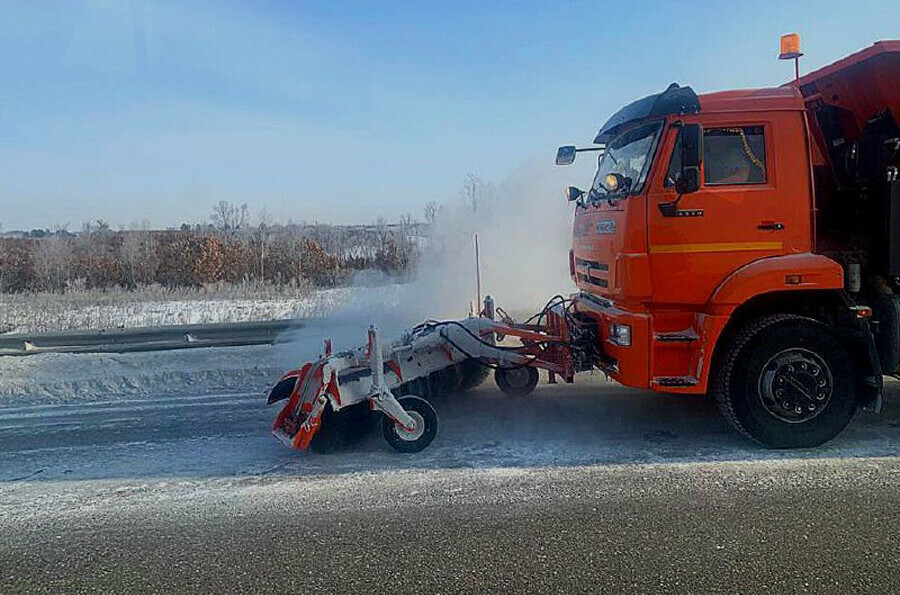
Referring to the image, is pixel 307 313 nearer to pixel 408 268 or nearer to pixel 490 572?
pixel 408 268

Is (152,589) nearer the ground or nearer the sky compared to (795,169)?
nearer the ground

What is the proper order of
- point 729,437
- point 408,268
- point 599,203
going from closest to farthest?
point 729,437
point 599,203
point 408,268

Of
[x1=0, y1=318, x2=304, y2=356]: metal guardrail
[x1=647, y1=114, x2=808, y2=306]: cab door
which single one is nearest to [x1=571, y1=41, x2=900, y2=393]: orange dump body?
[x1=647, y1=114, x2=808, y2=306]: cab door

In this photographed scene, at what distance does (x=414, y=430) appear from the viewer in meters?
5.56

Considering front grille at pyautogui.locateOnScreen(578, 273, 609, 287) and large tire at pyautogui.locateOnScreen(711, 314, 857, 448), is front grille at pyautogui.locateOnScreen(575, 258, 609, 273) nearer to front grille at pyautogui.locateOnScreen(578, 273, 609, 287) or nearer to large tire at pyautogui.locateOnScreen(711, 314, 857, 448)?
front grille at pyautogui.locateOnScreen(578, 273, 609, 287)

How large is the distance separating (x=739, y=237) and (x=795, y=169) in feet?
2.36

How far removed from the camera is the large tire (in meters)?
5.38

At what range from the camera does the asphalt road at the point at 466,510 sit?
11.8ft

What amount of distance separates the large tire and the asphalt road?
19 cm

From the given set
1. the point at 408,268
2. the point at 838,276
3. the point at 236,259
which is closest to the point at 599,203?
the point at 838,276

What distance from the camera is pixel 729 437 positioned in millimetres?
5754

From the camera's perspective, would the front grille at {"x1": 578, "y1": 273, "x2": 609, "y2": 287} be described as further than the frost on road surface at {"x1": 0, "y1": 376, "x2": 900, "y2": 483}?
Yes

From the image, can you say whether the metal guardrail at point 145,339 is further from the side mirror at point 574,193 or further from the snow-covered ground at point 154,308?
the side mirror at point 574,193

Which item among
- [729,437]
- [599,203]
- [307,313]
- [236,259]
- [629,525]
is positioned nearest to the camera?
[629,525]
